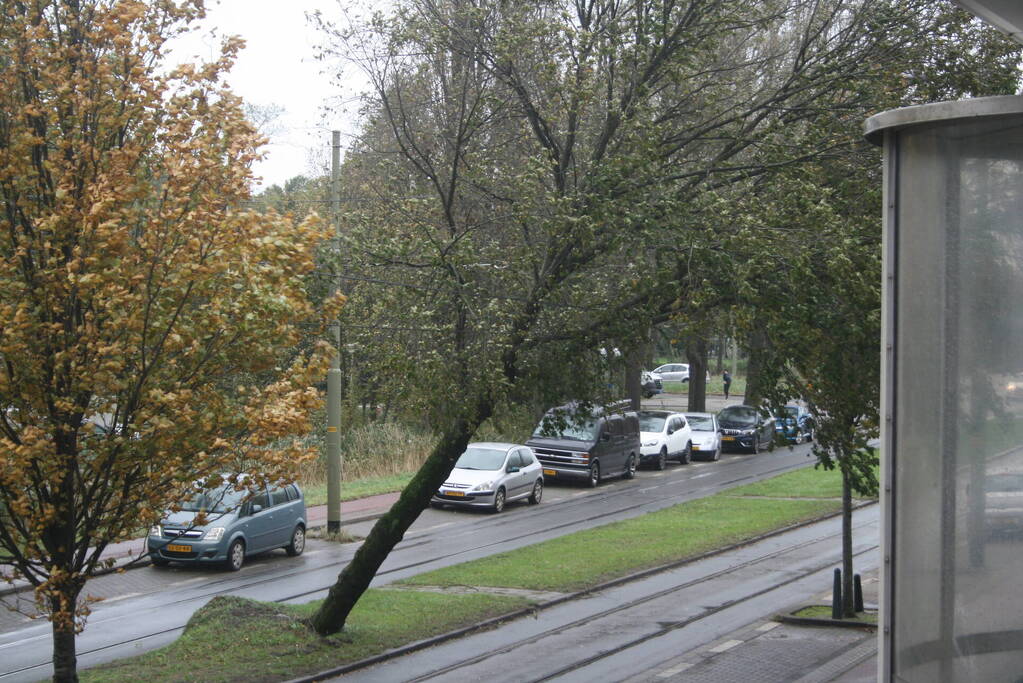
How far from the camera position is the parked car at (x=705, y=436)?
3844 cm

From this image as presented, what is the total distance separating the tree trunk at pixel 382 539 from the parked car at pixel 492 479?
12.7m

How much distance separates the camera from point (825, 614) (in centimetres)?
1464

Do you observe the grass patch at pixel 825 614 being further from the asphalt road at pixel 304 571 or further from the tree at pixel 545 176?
the asphalt road at pixel 304 571

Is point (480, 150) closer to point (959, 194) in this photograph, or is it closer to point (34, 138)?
point (34, 138)

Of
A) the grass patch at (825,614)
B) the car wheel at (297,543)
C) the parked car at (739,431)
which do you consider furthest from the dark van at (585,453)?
the grass patch at (825,614)

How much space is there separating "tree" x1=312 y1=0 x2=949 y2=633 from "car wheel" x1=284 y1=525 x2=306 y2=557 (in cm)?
795

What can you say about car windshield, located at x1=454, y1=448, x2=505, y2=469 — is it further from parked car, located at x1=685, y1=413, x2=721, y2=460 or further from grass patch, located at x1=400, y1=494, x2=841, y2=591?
parked car, located at x1=685, y1=413, x2=721, y2=460

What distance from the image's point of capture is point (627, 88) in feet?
41.9

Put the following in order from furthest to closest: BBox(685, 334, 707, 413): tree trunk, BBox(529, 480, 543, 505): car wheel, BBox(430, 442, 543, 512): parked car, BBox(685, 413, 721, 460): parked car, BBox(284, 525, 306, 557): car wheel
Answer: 1. BBox(685, 334, 707, 413): tree trunk
2. BBox(685, 413, 721, 460): parked car
3. BBox(529, 480, 543, 505): car wheel
4. BBox(430, 442, 543, 512): parked car
5. BBox(284, 525, 306, 557): car wheel

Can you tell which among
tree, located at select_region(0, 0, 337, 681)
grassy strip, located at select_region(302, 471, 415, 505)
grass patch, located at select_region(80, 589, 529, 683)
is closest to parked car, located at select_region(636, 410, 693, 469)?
grassy strip, located at select_region(302, 471, 415, 505)

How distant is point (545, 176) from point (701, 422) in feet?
93.3

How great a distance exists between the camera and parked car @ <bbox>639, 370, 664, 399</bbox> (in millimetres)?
58912

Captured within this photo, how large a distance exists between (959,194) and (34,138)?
6.35 m

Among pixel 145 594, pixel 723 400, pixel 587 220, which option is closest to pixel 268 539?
pixel 145 594
